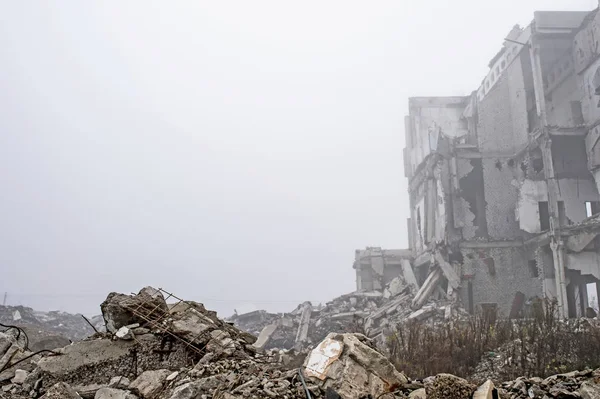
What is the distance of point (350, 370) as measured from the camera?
208 inches

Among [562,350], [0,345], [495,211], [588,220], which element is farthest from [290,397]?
[495,211]

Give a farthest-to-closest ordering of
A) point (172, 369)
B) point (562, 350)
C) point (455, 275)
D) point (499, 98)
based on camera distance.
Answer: point (499, 98) < point (455, 275) < point (562, 350) < point (172, 369)

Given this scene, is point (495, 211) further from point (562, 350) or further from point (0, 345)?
point (0, 345)

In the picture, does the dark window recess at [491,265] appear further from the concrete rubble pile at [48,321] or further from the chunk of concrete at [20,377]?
the concrete rubble pile at [48,321]

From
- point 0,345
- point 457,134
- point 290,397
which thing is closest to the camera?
point 290,397

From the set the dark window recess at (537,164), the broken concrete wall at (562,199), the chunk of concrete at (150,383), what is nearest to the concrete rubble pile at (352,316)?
the broken concrete wall at (562,199)

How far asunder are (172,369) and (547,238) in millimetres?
17299

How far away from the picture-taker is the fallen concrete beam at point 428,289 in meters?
21.1

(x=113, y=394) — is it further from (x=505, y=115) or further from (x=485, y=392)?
(x=505, y=115)

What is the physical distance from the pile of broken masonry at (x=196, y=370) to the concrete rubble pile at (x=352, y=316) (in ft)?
35.5

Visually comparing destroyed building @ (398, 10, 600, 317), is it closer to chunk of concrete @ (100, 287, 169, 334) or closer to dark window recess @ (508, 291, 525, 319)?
dark window recess @ (508, 291, 525, 319)

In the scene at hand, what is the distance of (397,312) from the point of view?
21344 mm

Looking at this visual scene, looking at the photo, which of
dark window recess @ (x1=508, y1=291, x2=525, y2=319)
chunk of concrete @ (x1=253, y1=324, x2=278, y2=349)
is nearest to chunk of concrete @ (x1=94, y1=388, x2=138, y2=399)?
chunk of concrete @ (x1=253, y1=324, x2=278, y2=349)

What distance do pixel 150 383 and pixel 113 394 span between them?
47 centimetres
